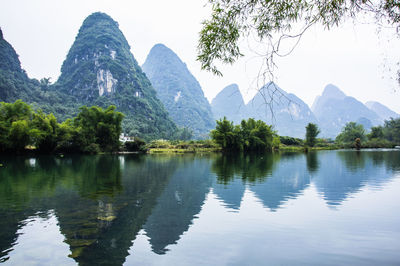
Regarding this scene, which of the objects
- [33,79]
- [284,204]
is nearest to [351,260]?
[284,204]

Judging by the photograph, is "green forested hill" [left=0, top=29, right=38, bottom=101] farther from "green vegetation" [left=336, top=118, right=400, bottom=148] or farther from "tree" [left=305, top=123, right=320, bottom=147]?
"green vegetation" [left=336, top=118, right=400, bottom=148]

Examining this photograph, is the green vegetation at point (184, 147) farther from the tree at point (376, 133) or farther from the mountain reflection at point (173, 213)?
the tree at point (376, 133)

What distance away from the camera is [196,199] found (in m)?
8.79

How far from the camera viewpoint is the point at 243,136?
163 feet

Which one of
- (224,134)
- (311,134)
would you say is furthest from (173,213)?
(311,134)

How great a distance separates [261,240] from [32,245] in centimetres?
407

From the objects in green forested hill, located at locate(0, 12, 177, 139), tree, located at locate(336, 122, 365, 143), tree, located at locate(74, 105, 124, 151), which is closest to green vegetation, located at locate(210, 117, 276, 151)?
tree, located at locate(74, 105, 124, 151)

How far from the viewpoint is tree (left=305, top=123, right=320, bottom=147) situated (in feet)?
214

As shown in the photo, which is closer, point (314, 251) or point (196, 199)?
point (314, 251)

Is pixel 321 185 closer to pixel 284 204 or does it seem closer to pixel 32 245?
pixel 284 204

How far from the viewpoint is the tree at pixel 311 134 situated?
65.1 metres

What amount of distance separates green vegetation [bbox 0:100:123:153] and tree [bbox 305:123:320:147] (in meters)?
44.6

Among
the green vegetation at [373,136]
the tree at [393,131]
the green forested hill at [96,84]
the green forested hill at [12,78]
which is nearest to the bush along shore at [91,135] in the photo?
the green vegetation at [373,136]

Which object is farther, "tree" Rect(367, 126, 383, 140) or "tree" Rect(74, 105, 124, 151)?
"tree" Rect(367, 126, 383, 140)
